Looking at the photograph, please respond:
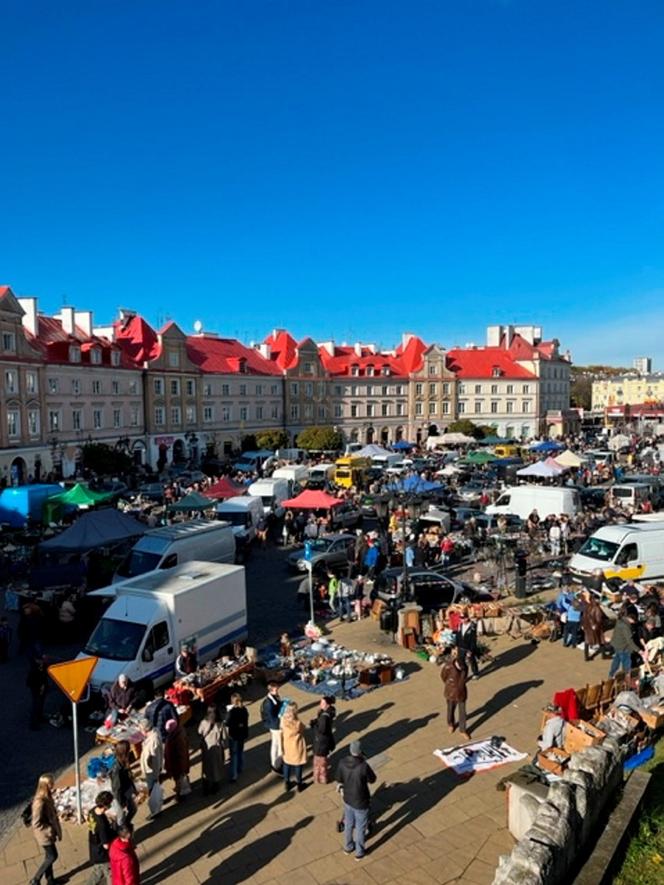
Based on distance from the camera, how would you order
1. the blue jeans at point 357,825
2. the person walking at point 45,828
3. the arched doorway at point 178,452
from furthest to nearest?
the arched doorway at point 178,452
the blue jeans at point 357,825
the person walking at point 45,828

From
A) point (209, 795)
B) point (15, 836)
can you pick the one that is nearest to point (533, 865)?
point (209, 795)

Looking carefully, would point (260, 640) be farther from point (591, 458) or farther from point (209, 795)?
point (591, 458)

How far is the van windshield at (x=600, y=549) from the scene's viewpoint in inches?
830

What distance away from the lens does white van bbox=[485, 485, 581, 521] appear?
30.7 metres

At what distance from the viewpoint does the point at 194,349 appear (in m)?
67.1

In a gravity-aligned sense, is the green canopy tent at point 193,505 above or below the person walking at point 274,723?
above

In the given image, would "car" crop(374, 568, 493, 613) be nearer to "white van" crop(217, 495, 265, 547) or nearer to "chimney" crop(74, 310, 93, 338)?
"white van" crop(217, 495, 265, 547)

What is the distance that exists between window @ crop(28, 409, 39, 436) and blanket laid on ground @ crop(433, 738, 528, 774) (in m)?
41.0

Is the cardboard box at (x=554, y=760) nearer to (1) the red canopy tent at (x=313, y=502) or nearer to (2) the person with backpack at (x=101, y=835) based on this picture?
(2) the person with backpack at (x=101, y=835)

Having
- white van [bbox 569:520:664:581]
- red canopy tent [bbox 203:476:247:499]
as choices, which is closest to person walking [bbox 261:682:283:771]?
white van [bbox 569:520:664:581]

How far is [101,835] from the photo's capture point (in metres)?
8.20

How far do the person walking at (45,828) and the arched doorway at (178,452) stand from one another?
53740 mm

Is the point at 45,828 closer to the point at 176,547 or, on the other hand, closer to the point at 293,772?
the point at 293,772

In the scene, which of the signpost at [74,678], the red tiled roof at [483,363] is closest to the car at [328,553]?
the signpost at [74,678]
